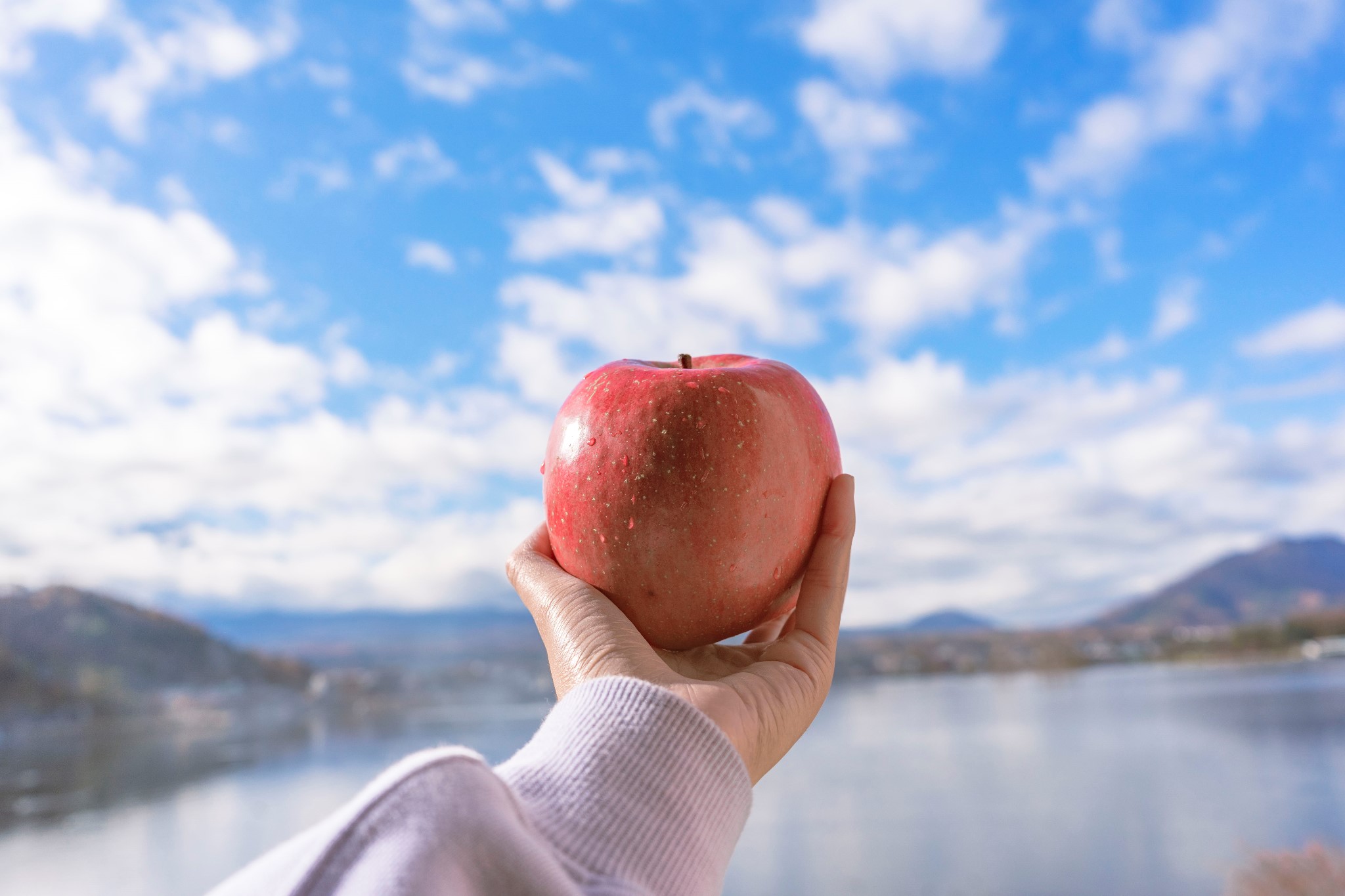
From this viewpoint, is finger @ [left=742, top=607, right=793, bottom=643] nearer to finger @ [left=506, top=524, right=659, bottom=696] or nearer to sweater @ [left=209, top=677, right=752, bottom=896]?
finger @ [left=506, top=524, right=659, bottom=696]

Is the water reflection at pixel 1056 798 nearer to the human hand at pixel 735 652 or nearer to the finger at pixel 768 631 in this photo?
the finger at pixel 768 631

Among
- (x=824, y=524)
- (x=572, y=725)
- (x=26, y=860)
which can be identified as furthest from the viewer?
(x=26, y=860)

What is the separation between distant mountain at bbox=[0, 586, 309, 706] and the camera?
39.7 meters

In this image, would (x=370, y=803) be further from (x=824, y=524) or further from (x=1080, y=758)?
(x=1080, y=758)

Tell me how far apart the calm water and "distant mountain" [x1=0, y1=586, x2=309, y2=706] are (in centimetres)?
552

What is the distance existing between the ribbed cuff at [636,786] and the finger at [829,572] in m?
0.44

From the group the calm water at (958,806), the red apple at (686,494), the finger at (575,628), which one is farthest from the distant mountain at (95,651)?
the red apple at (686,494)

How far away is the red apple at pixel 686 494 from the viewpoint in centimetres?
117

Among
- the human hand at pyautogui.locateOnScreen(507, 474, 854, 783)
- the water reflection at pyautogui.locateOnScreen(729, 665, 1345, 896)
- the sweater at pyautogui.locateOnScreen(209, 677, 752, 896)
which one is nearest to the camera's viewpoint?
the sweater at pyautogui.locateOnScreen(209, 677, 752, 896)

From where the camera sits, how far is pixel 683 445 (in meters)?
1.17

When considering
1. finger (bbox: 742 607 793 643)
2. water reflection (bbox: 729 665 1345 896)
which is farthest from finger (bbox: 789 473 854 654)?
water reflection (bbox: 729 665 1345 896)

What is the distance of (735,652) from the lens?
1.29 m

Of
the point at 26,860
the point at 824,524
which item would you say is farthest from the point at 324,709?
the point at 824,524

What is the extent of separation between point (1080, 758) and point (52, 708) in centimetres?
4951
